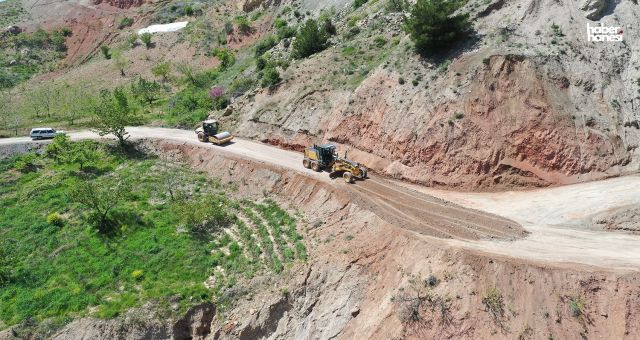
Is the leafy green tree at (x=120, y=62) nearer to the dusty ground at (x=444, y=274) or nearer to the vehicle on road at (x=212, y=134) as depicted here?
the vehicle on road at (x=212, y=134)

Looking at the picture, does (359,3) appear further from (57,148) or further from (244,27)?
(57,148)

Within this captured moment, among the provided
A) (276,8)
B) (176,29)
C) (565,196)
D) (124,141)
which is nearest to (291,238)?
(565,196)

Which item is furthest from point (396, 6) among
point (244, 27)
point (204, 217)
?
point (244, 27)

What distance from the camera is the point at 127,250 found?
1336 inches

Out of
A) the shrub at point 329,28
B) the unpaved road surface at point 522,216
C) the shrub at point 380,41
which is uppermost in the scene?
the shrub at point 329,28

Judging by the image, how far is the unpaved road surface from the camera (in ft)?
84.1

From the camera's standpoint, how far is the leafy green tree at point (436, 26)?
3872 centimetres

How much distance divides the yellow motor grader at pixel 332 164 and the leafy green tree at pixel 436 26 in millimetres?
11940

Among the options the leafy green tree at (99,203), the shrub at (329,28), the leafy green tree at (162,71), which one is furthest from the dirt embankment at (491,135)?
the leafy green tree at (162,71)

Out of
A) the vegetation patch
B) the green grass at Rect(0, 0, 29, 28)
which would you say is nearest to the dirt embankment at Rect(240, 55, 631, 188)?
the vegetation patch

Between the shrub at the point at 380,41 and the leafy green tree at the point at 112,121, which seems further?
the shrub at the point at 380,41

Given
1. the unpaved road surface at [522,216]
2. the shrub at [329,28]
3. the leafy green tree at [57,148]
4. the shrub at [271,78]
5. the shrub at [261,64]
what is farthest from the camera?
the shrub at [261,64]

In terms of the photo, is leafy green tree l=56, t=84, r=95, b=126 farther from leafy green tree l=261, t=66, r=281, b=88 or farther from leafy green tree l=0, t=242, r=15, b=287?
leafy green tree l=0, t=242, r=15, b=287

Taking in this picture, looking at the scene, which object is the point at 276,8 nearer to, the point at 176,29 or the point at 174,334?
the point at 176,29
